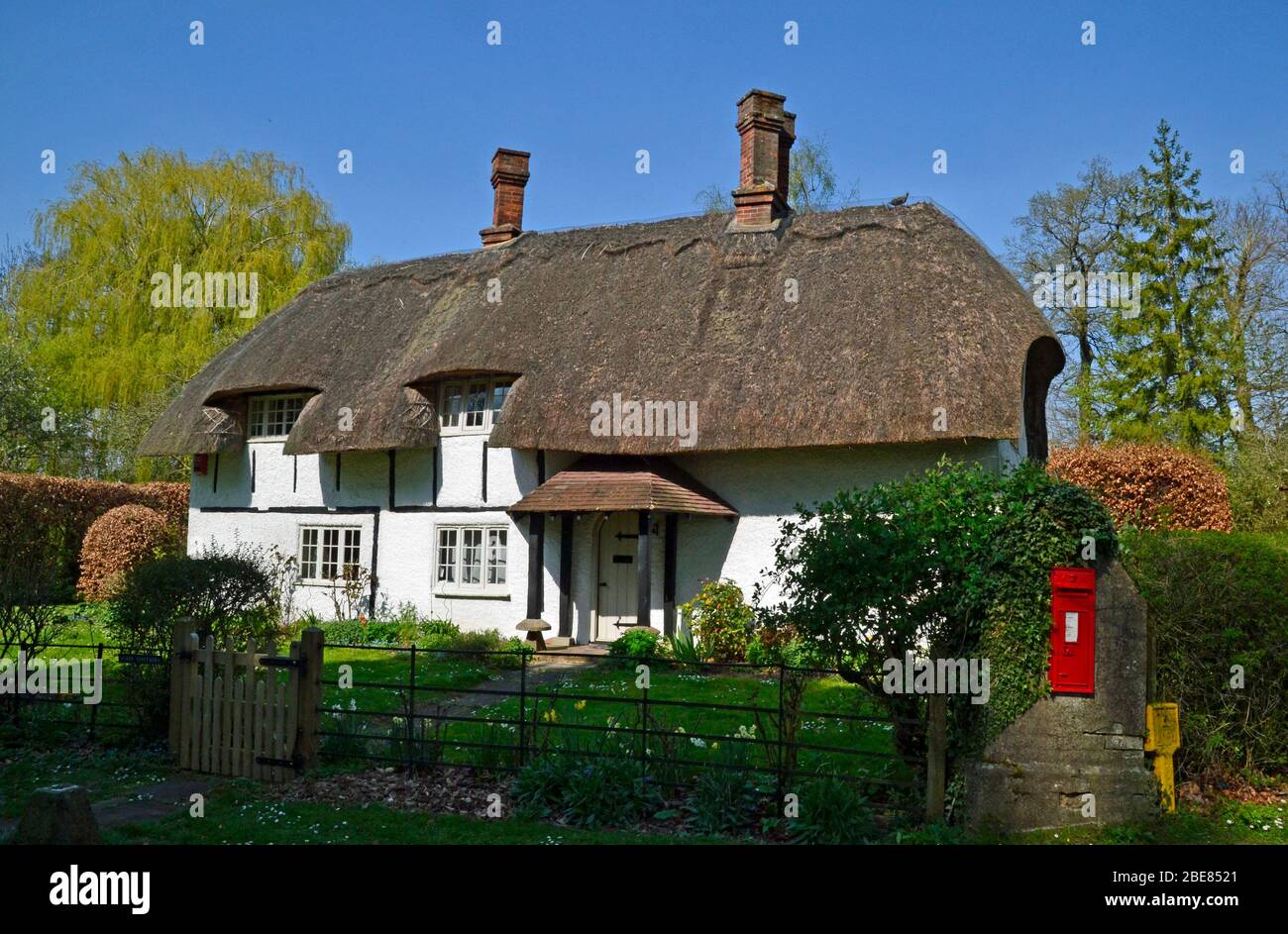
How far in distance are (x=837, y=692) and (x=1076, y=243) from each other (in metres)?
23.4

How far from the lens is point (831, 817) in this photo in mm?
6586

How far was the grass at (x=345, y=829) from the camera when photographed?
6547 mm

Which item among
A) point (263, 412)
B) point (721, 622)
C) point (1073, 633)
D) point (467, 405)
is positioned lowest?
point (721, 622)

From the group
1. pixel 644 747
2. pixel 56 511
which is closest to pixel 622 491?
pixel 644 747

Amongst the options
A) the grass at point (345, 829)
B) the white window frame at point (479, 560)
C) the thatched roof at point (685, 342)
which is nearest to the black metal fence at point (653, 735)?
the grass at point (345, 829)

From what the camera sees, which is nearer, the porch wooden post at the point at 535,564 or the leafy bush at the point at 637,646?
the leafy bush at the point at 637,646

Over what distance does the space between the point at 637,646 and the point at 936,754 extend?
8782mm

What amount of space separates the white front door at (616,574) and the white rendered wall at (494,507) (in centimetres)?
18

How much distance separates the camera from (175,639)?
862cm

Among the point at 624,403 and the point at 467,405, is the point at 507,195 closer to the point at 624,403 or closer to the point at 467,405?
the point at 467,405

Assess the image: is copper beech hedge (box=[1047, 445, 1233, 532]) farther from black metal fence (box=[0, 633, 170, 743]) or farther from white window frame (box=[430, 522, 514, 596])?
black metal fence (box=[0, 633, 170, 743])

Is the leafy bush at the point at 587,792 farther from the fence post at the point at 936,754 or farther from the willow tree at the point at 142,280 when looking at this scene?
the willow tree at the point at 142,280

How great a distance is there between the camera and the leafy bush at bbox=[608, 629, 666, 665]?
49.0 feet
